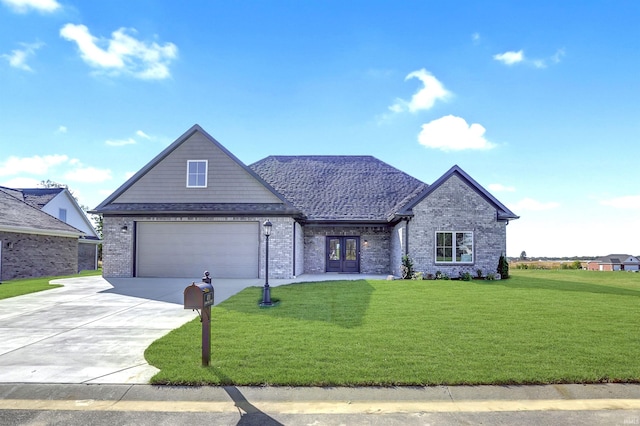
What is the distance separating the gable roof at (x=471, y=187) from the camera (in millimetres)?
17328

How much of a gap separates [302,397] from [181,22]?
1292 cm

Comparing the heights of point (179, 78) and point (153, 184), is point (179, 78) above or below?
above

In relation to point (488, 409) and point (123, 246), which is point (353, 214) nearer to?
point (123, 246)

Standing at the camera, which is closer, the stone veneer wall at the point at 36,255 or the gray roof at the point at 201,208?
the gray roof at the point at 201,208

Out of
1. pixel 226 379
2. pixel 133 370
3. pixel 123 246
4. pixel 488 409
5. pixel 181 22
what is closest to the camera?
pixel 488 409

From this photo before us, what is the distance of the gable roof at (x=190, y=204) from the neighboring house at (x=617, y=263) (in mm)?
35216

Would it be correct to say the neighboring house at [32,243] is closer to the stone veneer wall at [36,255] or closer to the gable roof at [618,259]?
the stone veneer wall at [36,255]

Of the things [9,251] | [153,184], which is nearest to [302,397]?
[153,184]

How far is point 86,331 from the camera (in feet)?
23.8

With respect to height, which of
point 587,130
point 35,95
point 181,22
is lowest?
point 587,130

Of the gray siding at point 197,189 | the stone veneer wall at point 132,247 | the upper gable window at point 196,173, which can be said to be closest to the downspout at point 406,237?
the stone veneer wall at point 132,247

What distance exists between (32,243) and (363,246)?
1881 centimetres

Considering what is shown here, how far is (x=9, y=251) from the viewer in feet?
64.0

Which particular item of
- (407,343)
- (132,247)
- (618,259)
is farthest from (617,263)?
(132,247)
